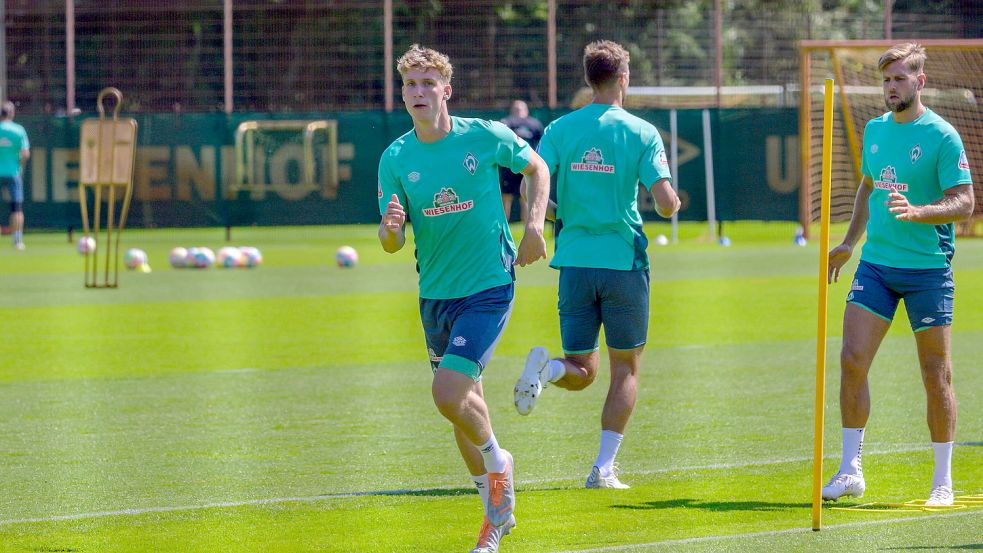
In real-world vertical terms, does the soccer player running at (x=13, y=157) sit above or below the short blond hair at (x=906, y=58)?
below

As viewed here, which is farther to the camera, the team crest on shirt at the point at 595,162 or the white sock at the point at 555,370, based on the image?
the team crest on shirt at the point at 595,162

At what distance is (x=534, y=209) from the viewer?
23.1ft

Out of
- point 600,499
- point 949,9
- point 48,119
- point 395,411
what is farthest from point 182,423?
point 949,9

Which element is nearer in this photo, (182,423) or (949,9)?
(182,423)

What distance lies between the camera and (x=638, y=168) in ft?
27.2

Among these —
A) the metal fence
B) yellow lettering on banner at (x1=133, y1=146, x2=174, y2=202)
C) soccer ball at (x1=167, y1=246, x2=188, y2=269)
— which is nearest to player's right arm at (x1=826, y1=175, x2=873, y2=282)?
soccer ball at (x1=167, y1=246, x2=188, y2=269)

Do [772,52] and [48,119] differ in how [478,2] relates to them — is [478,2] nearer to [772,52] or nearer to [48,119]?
[772,52]

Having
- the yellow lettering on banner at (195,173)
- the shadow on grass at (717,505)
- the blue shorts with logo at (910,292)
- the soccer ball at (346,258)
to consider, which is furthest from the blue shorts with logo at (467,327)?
the yellow lettering on banner at (195,173)

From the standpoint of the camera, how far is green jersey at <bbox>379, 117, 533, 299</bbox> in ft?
23.1

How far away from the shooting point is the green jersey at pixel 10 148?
26516 mm

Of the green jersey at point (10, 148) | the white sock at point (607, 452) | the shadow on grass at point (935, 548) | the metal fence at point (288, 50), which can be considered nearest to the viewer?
the shadow on grass at point (935, 548)

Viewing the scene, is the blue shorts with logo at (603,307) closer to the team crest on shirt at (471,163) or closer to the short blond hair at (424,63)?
the team crest on shirt at (471,163)

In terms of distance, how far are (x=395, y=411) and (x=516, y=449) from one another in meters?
1.60

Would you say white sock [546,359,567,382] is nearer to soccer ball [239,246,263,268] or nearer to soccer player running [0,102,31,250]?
soccer ball [239,246,263,268]
